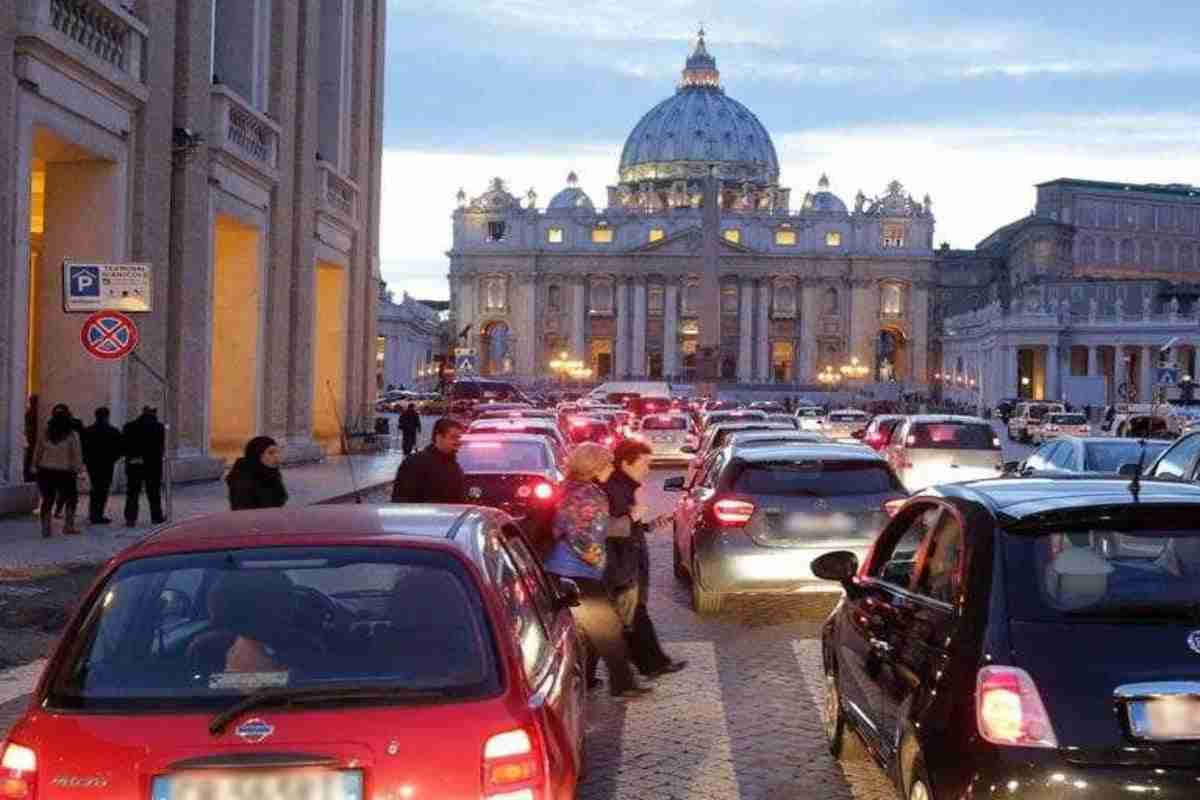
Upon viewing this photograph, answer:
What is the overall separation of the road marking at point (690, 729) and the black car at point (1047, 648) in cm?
135

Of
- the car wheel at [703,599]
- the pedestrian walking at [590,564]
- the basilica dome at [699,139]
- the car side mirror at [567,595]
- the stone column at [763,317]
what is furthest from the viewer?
the basilica dome at [699,139]

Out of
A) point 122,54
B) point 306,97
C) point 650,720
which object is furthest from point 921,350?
point 650,720

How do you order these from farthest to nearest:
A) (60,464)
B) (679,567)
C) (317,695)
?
(60,464) < (679,567) < (317,695)

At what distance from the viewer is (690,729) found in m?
9.00

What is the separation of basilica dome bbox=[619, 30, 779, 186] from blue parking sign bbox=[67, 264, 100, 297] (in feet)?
510

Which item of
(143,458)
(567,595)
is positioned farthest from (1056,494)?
(143,458)

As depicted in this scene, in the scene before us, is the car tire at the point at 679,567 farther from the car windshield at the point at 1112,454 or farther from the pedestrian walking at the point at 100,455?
the pedestrian walking at the point at 100,455

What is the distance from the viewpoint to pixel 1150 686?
5.17 meters

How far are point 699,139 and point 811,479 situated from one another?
529ft

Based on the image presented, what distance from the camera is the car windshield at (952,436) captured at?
960 inches

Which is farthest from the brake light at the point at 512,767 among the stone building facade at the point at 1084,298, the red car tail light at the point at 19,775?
the stone building facade at the point at 1084,298

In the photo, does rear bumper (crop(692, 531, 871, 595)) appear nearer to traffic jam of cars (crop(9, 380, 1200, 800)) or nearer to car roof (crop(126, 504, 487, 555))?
traffic jam of cars (crop(9, 380, 1200, 800))

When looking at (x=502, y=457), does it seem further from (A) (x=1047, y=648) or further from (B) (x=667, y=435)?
(B) (x=667, y=435)

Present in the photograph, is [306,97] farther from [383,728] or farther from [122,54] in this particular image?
[383,728]
